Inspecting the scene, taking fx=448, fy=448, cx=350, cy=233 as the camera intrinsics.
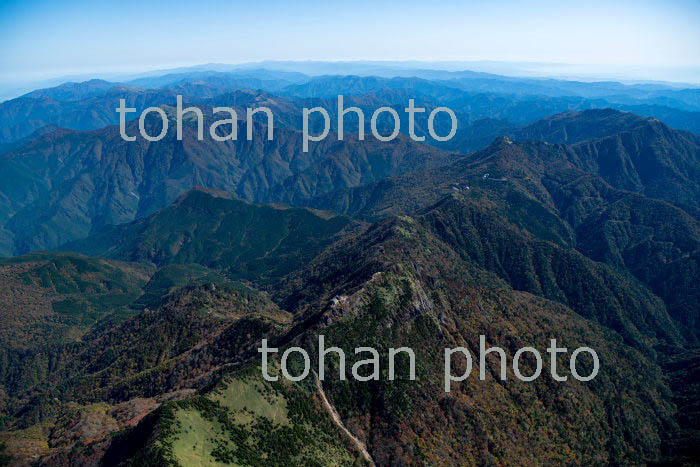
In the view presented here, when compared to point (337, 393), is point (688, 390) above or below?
below

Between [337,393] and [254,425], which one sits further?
[337,393]

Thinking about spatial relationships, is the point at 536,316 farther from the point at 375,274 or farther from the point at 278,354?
the point at 278,354

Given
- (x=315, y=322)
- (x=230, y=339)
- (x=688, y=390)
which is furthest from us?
(x=688, y=390)

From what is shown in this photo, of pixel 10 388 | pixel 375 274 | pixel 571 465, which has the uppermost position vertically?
pixel 375 274

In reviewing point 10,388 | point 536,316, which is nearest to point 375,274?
point 536,316

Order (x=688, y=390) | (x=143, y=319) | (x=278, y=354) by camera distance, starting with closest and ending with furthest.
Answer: (x=278, y=354), (x=688, y=390), (x=143, y=319)

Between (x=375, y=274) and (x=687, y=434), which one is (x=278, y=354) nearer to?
(x=375, y=274)

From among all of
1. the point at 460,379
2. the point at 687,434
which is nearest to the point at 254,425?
the point at 460,379
